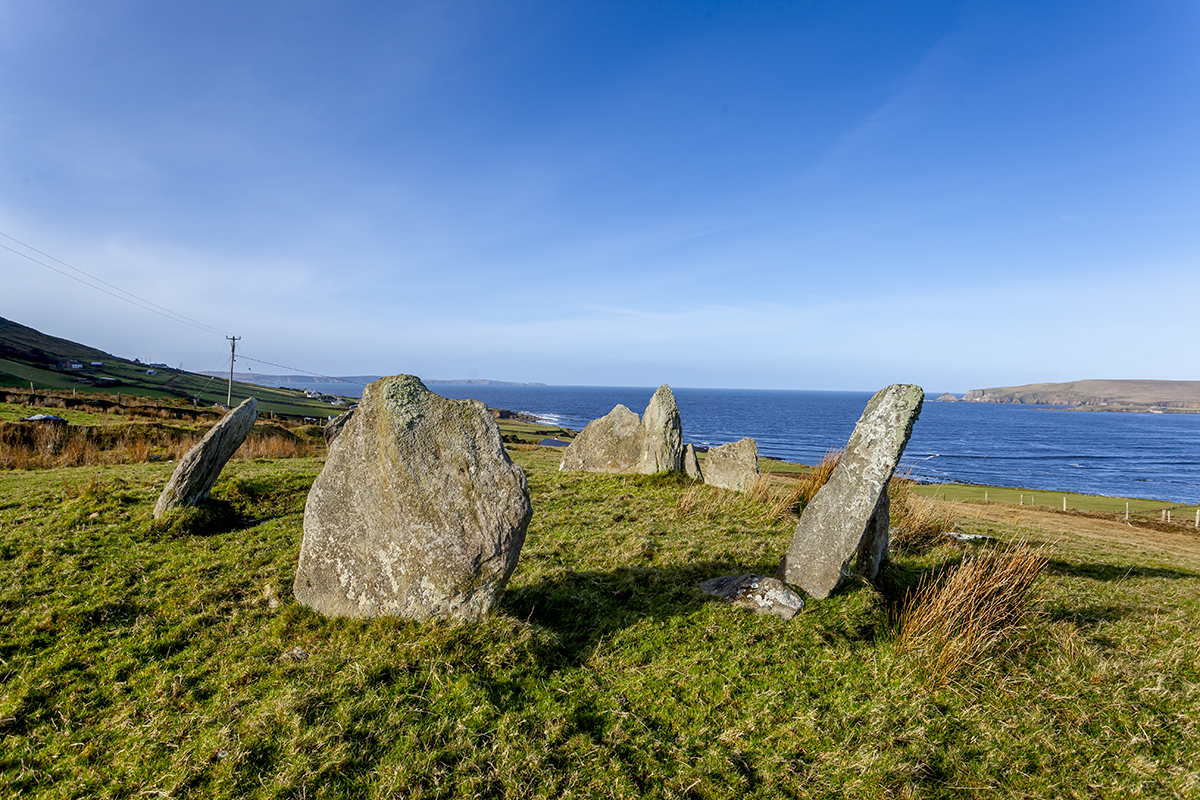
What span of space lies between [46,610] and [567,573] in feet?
20.8

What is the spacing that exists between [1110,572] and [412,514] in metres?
13.9

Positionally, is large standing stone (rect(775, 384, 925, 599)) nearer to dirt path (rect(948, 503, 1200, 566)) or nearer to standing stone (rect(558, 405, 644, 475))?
standing stone (rect(558, 405, 644, 475))

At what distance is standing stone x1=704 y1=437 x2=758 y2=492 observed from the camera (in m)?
16.2

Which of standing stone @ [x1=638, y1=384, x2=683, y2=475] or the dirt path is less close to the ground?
standing stone @ [x1=638, y1=384, x2=683, y2=475]

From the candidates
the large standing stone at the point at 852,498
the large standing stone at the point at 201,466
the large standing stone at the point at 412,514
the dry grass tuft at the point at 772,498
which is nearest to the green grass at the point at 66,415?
the large standing stone at the point at 201,466

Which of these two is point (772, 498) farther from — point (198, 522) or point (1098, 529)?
point (1098, 529)

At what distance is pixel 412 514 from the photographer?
20.8 ft

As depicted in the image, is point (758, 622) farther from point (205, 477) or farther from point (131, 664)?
point (205, 477)

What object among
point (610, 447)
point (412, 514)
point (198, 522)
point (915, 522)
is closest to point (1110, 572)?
point (915, 522)

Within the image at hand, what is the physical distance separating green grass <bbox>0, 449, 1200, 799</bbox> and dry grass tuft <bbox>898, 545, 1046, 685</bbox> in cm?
20

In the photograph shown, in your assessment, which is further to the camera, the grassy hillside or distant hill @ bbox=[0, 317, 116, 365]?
distant hill @ bbox=[0, 317, 116, 365]

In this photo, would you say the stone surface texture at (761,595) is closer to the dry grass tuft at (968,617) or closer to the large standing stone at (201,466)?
the dry grass tuft at (968,617)

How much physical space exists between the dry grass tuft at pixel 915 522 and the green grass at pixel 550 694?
321cm

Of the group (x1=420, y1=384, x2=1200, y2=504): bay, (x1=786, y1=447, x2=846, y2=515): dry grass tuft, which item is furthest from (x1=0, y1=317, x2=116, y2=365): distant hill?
(x1=786, y1=447, x2=846, y2=515): dry grass tuft
